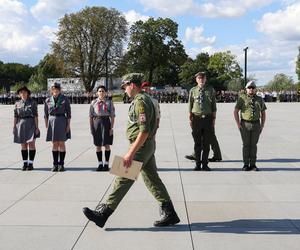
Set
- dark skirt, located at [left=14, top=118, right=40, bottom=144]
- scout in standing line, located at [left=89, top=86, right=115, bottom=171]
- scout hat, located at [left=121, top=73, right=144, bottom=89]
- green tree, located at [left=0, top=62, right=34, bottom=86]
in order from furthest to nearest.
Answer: green tree, located at [left=0, top=62, right=34, bottom=86], dark skirt, located at [left=14, top=118, right=40, bottom=144], scout in standing line, located at [left=89, top=86, right=115, bottom=171], scout hat, located at [left=121, top=73, right=144, bottom=89]

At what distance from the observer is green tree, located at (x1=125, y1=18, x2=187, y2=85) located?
89.2 meters

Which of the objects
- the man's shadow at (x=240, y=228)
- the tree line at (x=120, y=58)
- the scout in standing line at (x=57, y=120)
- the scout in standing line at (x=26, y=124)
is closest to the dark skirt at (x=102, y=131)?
the scout in standing line at (x=57, y=120)

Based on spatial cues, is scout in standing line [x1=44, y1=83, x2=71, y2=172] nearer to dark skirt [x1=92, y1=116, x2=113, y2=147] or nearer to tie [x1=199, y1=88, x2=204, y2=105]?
dark skirt [x1=92, y1=116, x2=113, y2=147]

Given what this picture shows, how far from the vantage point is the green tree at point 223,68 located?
99.9 metres

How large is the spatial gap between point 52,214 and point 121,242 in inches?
55.7

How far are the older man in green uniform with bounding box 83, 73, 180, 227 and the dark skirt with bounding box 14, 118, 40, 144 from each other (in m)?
4.40

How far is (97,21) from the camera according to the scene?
221 feet

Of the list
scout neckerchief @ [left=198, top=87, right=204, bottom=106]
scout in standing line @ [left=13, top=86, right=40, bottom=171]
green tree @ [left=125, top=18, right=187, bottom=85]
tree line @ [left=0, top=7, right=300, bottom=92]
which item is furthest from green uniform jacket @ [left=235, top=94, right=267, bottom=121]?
green tree @ [left=125, top=18, right=187, bottom=85]

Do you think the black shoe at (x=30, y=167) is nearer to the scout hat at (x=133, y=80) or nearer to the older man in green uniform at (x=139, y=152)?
the older man in green uniform at (x=139, y=152)

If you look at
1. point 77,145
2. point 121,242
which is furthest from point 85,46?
point 121,242

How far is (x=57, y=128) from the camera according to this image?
30.8ft

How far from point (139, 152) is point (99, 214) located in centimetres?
83

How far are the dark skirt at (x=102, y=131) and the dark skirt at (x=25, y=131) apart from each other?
3.96ft

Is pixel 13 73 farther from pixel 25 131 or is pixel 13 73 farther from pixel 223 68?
pixel 25 131
